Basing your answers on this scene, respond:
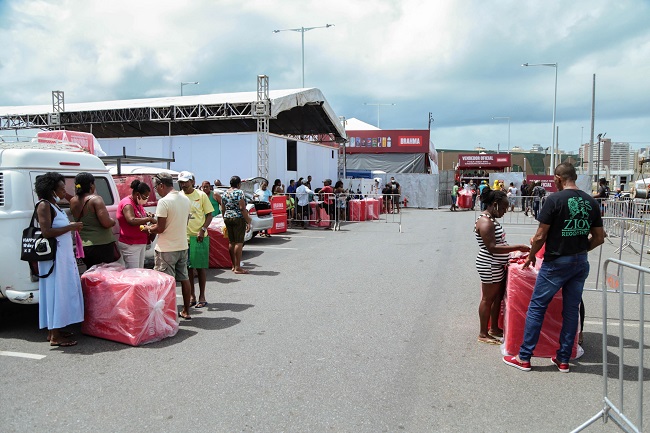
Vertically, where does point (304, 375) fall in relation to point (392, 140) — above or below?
below

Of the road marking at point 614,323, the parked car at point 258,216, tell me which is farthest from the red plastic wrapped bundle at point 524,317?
the parked car at point 258,216

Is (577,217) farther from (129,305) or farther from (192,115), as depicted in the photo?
(192,115)

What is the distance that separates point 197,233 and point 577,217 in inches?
195

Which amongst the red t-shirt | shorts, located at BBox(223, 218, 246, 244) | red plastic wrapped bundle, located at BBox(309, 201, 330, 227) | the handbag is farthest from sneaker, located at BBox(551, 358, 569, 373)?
the red t-shirt

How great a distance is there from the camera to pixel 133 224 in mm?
6309

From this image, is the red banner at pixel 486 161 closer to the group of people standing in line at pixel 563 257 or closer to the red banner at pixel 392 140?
the red banner at pixel 392 140

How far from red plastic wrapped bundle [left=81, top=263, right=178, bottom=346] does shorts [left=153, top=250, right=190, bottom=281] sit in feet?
1.34

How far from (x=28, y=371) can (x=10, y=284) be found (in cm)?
123

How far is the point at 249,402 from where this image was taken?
399cm

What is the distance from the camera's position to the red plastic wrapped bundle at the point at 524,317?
15.9 ft

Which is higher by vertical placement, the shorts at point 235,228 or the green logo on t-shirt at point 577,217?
the green logo on t-shirt at point 577,217

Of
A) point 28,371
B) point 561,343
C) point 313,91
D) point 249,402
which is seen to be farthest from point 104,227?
point 313,91

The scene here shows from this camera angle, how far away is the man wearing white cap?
6.91m

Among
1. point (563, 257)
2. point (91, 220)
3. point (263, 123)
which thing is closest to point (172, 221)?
point (91, 220)
